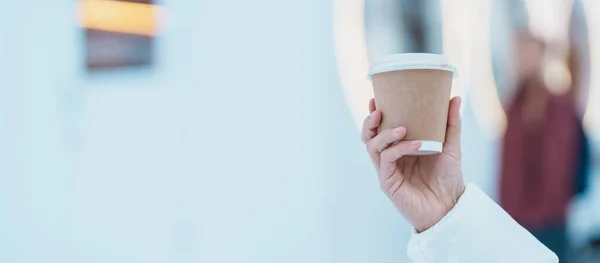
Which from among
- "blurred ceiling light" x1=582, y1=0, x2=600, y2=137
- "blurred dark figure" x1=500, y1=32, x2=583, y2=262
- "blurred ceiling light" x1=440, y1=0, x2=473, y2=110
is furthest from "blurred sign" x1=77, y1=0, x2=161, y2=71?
"blurred ceiling light" x1=582, y1=0, x2=600, y2=137

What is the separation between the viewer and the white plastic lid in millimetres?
793

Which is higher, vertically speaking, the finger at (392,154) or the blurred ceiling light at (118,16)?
the blurred ceiling light at (118,16)

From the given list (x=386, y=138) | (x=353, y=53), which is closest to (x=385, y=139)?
(x=386, y=138)

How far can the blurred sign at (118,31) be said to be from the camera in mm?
2494

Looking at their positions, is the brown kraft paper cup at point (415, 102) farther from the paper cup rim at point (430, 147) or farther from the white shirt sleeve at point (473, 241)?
the white shirt sleeve at point (473, 241)

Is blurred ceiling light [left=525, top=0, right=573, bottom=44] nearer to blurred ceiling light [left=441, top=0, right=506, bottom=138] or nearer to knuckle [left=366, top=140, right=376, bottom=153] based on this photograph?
blurred ceiling light [left=441, top=0, right=506, bottom=138]

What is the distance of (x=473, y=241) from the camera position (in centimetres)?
82

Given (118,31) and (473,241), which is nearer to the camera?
(473,241)

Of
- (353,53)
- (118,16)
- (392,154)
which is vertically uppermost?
(118,16)

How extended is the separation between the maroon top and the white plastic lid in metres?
1.44

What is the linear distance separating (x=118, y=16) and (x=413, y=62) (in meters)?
2.10

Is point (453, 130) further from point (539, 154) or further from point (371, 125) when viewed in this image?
point (539, 154)

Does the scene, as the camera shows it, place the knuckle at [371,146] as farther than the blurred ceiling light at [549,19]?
No

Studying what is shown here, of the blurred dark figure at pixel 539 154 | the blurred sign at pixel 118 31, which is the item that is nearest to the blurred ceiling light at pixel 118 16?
the blurred sign at pixel 118 31
